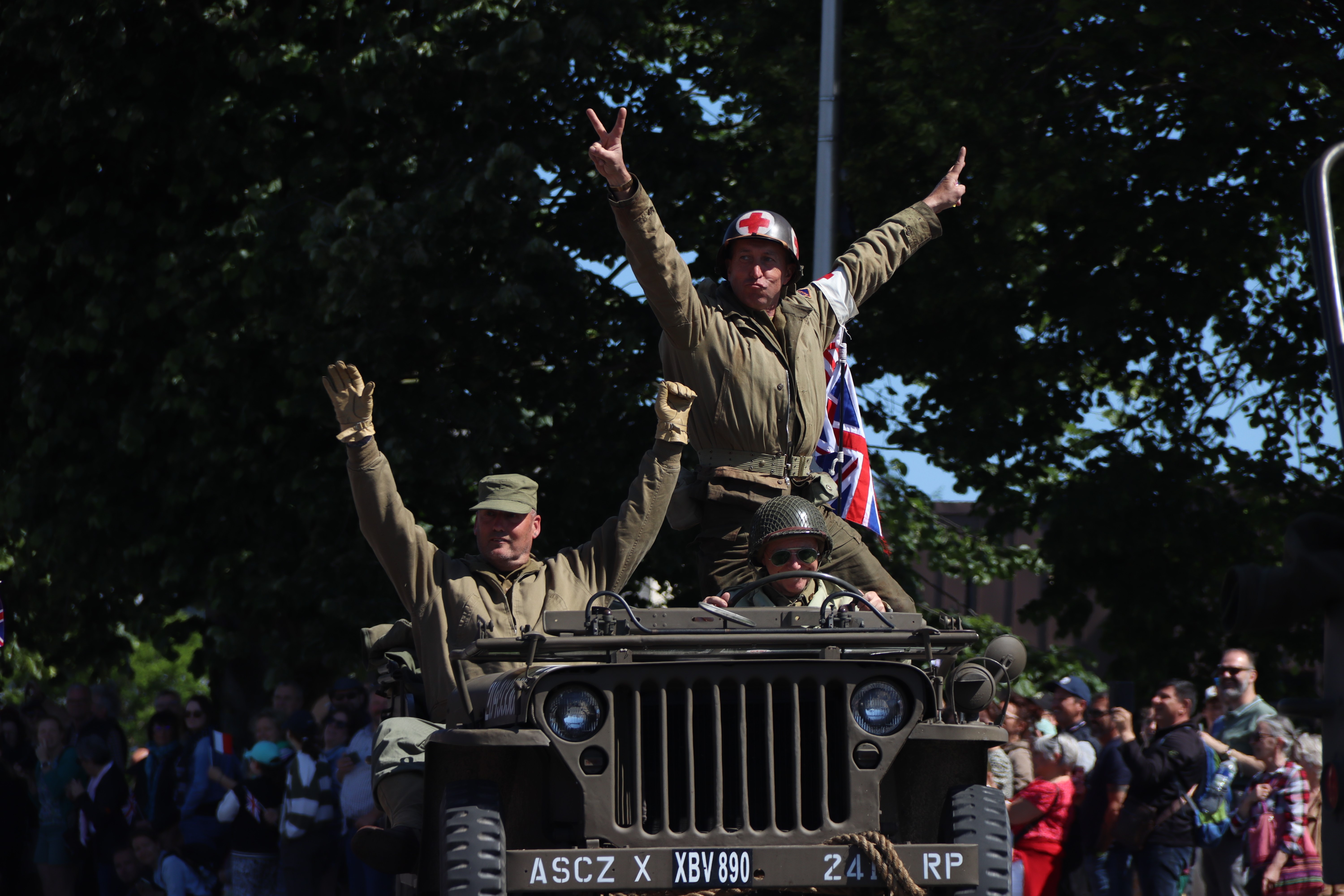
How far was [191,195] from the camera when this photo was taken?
1557cm

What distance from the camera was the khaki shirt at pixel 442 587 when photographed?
676 cm

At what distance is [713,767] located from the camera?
17.8 ft

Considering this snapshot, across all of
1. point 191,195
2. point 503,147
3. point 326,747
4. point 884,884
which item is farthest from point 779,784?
point 191,195

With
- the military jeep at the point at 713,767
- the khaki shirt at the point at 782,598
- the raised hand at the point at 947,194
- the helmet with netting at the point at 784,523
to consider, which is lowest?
the military jeep at the point at 713,767

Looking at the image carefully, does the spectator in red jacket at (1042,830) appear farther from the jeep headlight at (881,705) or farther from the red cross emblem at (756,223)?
the jeep headlight at (881,705)

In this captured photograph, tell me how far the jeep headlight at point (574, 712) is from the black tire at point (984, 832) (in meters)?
1.16

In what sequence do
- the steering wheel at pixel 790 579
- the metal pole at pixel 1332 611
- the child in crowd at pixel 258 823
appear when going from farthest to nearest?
1. the child in crowd at pixel 258 823
2. the steering wheel at pixel 790 579
3. the metal pole at pixel 1332 611

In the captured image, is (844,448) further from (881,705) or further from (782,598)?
(881,705)

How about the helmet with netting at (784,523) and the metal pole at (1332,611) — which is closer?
the metal pole at (1332,611)

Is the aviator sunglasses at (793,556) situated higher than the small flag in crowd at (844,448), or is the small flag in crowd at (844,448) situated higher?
the small flag in crowd at (844,448)

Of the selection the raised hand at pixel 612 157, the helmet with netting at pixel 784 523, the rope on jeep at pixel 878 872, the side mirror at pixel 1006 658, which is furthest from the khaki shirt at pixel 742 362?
the rope on jeep at pixel 878 872

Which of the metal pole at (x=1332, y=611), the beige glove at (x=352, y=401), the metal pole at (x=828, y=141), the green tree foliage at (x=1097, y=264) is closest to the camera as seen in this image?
the metal pole at (x=1332, y=611)

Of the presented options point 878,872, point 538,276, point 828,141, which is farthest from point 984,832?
point 538,276

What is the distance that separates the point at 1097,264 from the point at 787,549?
9.68m
